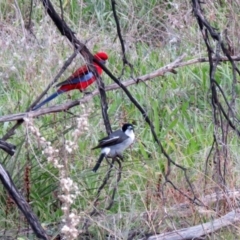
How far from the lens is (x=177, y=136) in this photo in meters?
4.75

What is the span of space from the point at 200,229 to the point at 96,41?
2.55 meters

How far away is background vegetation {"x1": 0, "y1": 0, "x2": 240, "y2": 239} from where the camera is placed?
361cm

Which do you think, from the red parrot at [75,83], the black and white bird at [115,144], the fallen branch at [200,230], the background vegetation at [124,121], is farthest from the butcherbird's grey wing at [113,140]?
the fallen branch at [200,230]

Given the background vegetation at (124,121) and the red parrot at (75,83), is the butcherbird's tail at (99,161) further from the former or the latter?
the red parrot at (75,83)

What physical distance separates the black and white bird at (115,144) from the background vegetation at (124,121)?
2.3 inches

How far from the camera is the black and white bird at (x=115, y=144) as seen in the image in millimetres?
4074

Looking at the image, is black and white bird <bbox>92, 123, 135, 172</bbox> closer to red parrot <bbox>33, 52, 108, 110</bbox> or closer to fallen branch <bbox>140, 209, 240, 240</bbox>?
red parrot <bbox>33, 52, 108, 110</bbox>

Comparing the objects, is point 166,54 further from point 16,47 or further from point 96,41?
point 16,47

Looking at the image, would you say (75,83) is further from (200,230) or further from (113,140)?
(200,230)

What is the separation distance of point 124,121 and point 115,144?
28.9 inches

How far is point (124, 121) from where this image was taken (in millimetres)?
4855

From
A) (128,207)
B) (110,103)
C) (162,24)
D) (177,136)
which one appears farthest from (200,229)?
(162,24)

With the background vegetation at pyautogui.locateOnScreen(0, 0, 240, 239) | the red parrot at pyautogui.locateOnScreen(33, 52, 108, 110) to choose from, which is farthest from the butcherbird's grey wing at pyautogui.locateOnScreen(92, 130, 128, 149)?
the red parrot at pyautogui.locateOnScreen(33, 52, 108, 110)

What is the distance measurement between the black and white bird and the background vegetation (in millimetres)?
58
